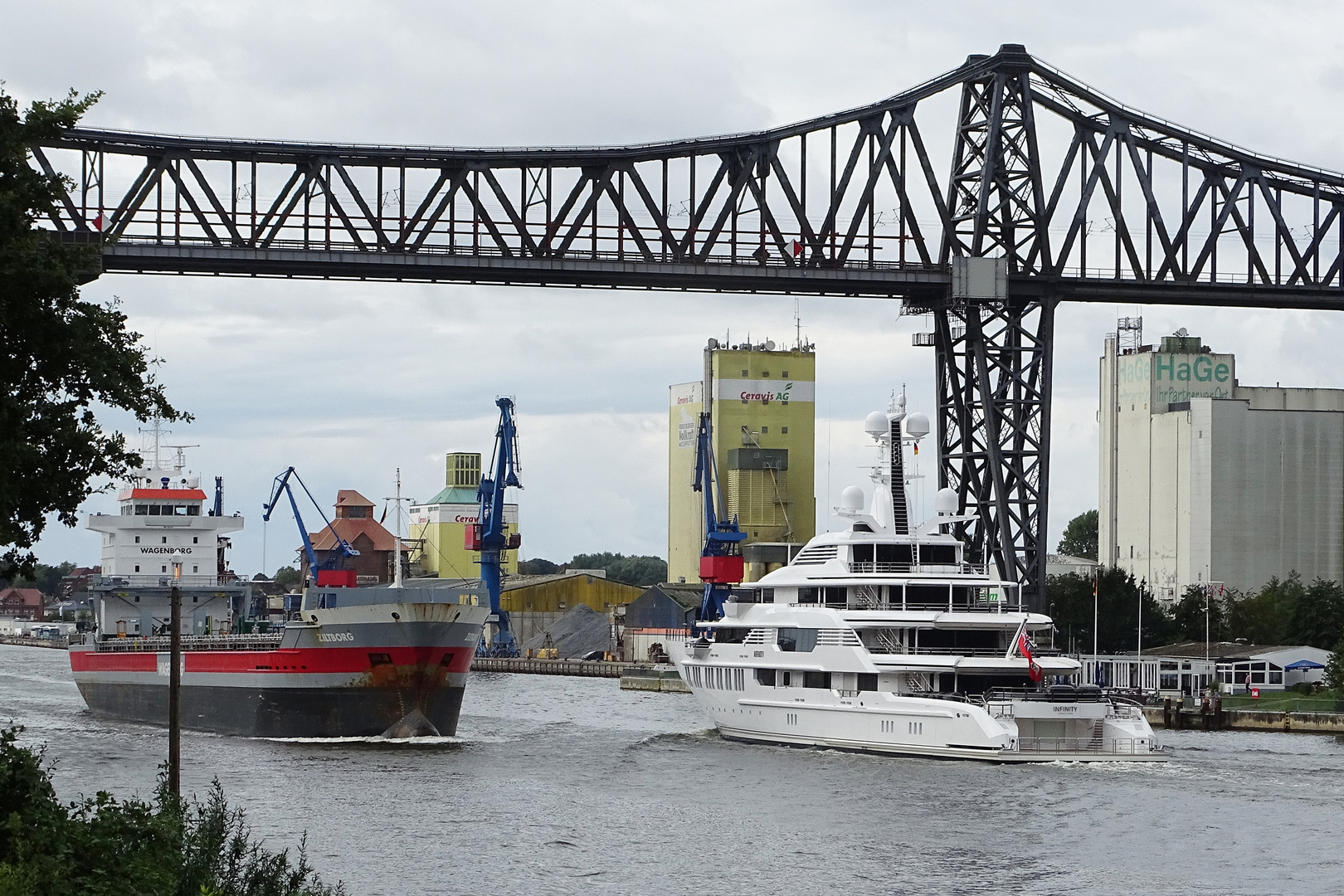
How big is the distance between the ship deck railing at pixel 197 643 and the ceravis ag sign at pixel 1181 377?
86.0 m

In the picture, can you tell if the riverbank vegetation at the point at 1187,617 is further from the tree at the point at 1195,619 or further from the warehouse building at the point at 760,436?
the warehouse building at the point at 760,436

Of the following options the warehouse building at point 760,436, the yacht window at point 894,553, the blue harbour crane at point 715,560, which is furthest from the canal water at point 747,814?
the warehouse building at point 760,436

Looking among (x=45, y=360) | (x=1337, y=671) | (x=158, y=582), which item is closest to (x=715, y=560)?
(x=158, y=582)

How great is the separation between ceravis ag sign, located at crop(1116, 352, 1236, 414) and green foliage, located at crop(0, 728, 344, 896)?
124664mm

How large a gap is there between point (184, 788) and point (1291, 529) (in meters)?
108

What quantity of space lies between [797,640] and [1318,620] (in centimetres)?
5142

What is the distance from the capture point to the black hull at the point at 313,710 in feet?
214

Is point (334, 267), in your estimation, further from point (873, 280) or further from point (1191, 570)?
point (1191, 570)

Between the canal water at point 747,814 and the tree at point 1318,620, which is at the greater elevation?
the tree at point 1318,620

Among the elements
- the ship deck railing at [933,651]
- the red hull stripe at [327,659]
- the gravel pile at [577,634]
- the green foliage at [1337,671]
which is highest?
the ship deck railing at [933,651]

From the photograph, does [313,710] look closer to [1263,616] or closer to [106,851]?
[106,851]

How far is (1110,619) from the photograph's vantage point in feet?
360

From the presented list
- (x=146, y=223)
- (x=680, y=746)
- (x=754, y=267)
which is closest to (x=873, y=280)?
(x=754, y=267)

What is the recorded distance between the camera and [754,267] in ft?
228
